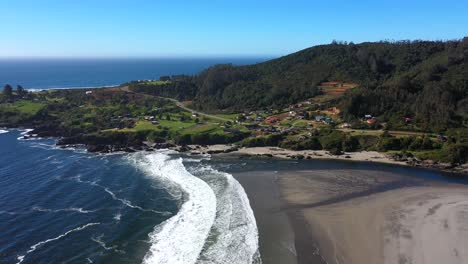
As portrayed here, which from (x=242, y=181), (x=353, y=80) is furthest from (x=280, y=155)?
(x=353, y=80)

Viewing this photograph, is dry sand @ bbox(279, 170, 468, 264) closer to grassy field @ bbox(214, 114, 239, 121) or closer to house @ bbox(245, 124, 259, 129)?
A: house @ bbox(245, 124, 259, 129)

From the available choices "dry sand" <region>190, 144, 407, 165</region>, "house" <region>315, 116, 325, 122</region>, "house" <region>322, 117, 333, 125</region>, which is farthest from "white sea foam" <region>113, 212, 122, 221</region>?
"house" <region>315, 116, 325, 122</region>

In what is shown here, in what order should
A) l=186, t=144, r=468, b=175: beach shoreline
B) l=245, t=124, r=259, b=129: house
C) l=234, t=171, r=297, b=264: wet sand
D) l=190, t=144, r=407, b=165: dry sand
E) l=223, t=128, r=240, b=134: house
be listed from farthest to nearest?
l=245, t=124, r=259, b=129: house → l=223, t=128, r=240, b=134: house → l=190, t=144, r=407, b=165: dry sand → l=186, t=144, r=468, b=175: beach shoreline → l=234, t=171, r=297, b=264: wet sand

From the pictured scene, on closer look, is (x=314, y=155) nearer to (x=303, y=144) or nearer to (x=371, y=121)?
(x=303, y=144)

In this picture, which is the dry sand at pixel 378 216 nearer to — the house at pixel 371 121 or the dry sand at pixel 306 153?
the dry sand at pixel 306 153

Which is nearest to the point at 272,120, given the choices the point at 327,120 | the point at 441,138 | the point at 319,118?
the point at 319,118

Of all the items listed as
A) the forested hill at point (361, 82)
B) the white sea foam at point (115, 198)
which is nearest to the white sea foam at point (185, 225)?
the white sea foam at point (115, 198)

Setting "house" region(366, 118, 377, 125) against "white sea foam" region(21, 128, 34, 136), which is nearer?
"house" region(366, 118, 377, 125)
